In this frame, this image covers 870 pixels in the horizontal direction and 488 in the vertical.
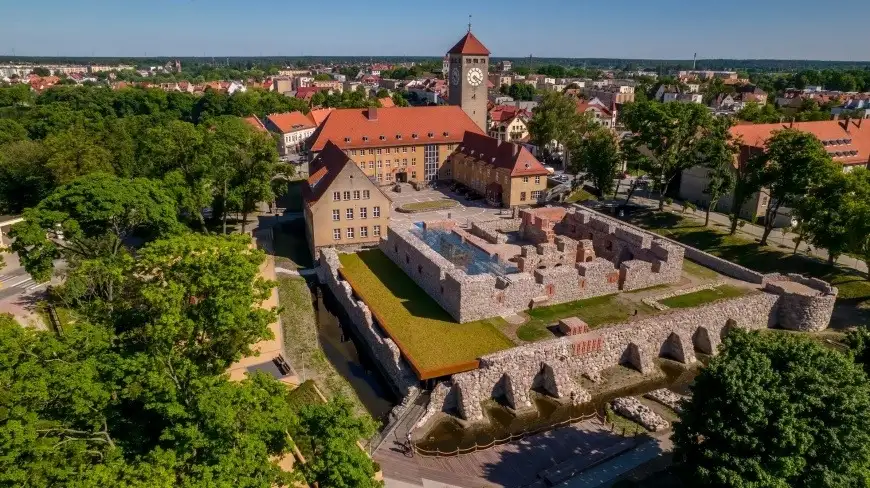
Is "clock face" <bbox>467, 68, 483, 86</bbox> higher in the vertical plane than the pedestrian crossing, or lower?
higher

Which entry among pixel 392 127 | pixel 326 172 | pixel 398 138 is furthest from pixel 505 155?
pixel 326 172

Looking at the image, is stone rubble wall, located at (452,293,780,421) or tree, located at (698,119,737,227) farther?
tree, located at (698,119,737,227)

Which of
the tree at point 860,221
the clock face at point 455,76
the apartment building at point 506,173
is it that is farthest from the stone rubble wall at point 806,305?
the clock face at point 455,76

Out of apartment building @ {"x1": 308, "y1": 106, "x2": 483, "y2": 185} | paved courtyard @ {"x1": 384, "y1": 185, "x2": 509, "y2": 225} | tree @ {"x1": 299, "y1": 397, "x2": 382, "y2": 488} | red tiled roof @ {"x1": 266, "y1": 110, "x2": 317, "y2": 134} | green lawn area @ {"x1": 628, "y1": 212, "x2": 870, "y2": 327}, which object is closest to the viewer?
tree @ {"x1": 299, "y1": 397, "x2": 382, "y2": 488}

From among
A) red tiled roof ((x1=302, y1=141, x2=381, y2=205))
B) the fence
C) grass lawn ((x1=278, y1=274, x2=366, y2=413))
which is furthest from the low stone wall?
red tiled roof ((x1=302, y1=141, x2=381, y2=205))

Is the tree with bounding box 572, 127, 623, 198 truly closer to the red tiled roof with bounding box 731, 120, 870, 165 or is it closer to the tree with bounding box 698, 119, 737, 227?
the tree with bounding box 698, 119, 737, 227

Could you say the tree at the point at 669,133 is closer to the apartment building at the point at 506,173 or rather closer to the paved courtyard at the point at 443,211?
the apartment building at the point at 506,173

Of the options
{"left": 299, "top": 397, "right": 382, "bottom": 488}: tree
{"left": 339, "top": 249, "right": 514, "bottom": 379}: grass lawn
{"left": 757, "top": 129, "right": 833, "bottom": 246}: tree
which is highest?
{"left": 757, "top": 129, "right": 833, "bottom": 246}: tree
